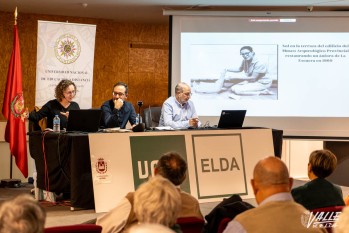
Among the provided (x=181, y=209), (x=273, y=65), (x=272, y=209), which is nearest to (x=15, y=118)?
(x=273, y=65)

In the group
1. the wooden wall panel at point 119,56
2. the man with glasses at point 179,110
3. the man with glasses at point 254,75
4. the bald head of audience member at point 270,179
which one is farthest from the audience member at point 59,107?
the bald head of audience member at point 270,179

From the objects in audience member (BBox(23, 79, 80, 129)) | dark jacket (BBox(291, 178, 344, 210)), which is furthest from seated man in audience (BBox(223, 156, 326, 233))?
audience member (BBox(23, 79, 80, 129))

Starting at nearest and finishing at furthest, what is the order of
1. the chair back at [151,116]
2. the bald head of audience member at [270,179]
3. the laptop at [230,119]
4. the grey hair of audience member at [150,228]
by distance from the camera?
the grey hair of audience member at [150,228], the bald head of audience member at [270,179], the laptop at [230,119], the chair back at [151,116]

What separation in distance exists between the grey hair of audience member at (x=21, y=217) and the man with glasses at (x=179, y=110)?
5286mm

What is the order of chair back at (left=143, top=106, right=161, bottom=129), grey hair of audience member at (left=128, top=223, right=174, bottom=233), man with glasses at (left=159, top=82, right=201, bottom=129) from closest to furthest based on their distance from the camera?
grey hair of audience member at (left=128, top=223, right=174, bottom=233) → man with glasses at (left=159, top=82, right=201, bottom=129) → chair back at (left=143, top=106, right=161, bottom=129)

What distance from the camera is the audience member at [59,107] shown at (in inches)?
257

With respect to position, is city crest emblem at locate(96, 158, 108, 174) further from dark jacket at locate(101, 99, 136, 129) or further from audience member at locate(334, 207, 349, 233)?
audience member at locate(334, 207, 349, 233)

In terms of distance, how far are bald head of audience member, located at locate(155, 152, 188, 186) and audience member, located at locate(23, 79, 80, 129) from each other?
3.33 m

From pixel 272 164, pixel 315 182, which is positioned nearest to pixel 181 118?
pixel 315 182

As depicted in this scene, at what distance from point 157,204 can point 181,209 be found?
100 centimetres

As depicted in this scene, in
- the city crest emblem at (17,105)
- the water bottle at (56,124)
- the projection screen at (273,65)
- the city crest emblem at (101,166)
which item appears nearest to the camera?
the city crest emblem at (101,166)

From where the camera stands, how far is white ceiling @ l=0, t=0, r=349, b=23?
27.9 feet

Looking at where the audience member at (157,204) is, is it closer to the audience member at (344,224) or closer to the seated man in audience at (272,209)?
the seated man in audience at (272,209)

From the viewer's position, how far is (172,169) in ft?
10.9
